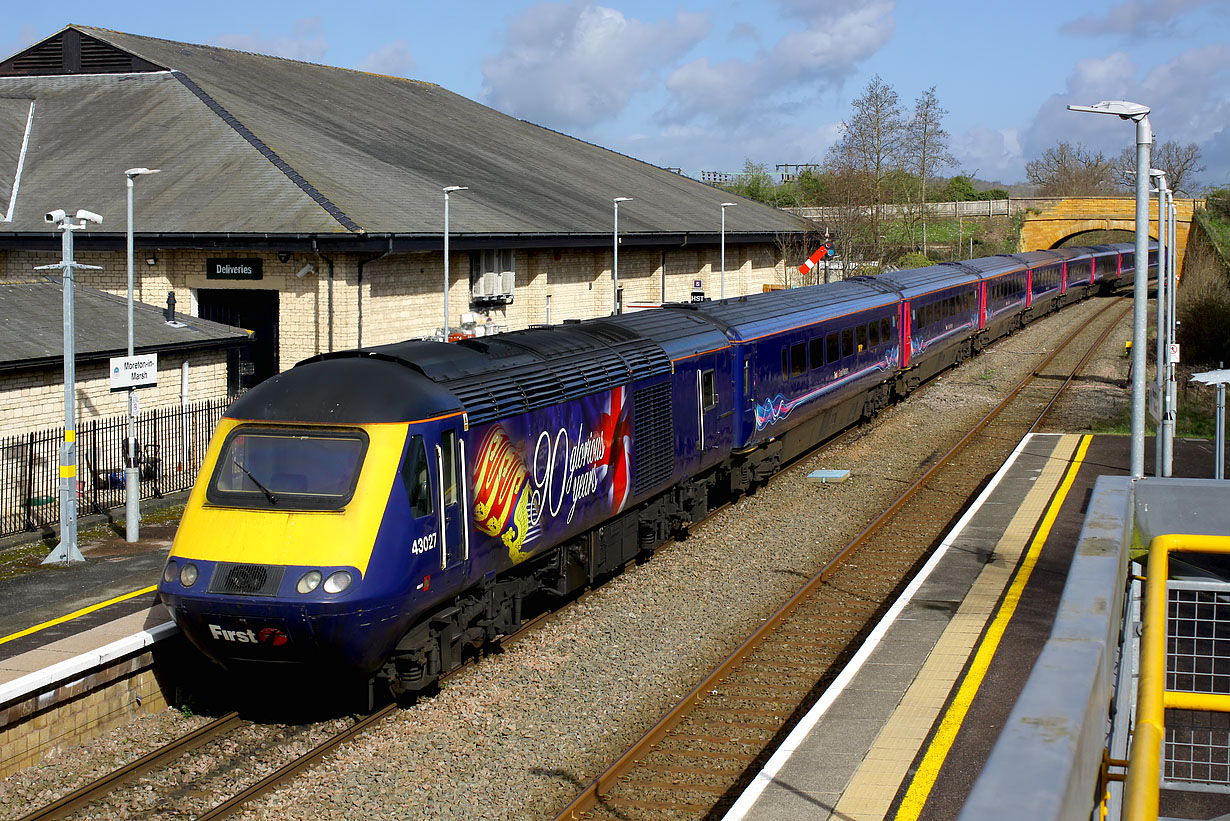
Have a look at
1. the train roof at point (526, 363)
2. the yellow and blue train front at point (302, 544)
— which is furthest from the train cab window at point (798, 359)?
the yellow and blue train front at point (302, 544)

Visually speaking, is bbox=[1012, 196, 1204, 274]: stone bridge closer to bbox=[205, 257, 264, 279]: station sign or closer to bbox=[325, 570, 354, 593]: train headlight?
bbox=[205, 257, 264, 279]: station sign

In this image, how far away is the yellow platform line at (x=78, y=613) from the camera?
11816 millimetres

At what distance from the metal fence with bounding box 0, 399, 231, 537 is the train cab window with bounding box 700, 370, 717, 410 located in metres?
8.31

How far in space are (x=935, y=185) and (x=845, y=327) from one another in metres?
69.1

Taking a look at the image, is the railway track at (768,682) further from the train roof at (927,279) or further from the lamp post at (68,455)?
the train roof at (927,279)

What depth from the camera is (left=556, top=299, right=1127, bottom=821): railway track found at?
9492mm

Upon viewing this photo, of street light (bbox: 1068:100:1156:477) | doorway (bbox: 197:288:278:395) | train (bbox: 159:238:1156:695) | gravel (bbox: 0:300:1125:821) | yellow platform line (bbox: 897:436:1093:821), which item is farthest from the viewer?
doorway (bbox: 197:288:278:395)

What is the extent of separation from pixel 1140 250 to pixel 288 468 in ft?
39.0

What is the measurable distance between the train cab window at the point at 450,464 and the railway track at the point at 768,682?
289cm

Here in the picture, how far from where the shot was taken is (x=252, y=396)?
1102cm

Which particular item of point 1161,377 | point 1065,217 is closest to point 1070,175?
point 1065,217

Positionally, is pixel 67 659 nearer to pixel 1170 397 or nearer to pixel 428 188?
pixel 1170 397

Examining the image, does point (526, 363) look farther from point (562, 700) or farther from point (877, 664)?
point (877, 664)

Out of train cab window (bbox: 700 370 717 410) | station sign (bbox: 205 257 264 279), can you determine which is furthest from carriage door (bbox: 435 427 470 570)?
station sign (bbox: 205 257 264 279)
